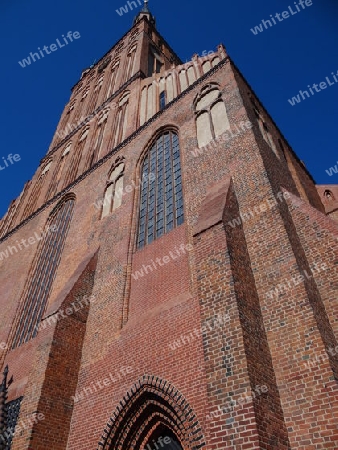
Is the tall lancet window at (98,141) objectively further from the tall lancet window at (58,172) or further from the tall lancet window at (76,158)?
the tall lancet window at (58,172)

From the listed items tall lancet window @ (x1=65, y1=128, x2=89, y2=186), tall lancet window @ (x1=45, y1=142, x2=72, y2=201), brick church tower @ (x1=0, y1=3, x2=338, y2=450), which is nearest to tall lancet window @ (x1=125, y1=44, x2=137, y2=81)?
tall lancet window @ (x1=65, y1=128, x2=89, y2=186)

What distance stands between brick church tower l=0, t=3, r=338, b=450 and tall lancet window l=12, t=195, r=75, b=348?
9 cm

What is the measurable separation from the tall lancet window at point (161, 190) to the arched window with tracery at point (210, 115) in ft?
3.07

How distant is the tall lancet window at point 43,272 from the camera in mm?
10836

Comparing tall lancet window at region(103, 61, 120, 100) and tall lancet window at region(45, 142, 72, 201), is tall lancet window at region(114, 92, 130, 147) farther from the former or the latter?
tall lancet window at region(45, 142, 72, 201)

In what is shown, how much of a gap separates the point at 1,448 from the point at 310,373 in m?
5.51

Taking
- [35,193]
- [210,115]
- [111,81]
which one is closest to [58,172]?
[35,193]

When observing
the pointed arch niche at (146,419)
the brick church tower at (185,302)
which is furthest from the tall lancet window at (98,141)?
the pointed arch niche at (146,419)

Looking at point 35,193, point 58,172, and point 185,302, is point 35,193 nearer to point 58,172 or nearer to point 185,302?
point 58,172

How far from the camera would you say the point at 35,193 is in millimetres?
18359

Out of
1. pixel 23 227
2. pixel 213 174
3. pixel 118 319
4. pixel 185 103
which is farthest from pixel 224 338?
pixel 23 227

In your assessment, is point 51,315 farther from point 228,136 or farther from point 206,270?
point 228,136

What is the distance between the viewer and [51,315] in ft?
26.4

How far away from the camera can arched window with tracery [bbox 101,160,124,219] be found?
1118cm
